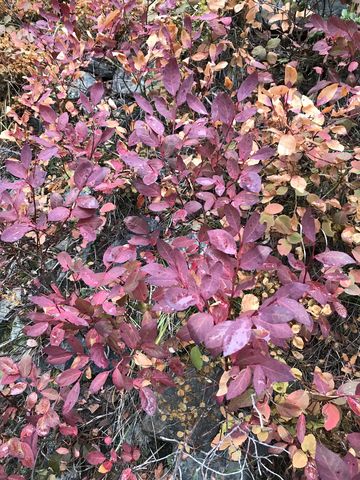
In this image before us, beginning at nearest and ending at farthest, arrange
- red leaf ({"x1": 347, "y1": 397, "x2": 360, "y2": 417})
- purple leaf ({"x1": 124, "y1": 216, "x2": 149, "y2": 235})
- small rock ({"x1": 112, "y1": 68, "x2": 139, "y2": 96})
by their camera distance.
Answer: red leaf ({"x1": 347, "y1": 397, "x2": 360, "y2": 417}) < purple leaf ({"x1": 124, "y1": 216, "x2": 149, "y2": 235}) < small rock ({"x1": 112, "y1": 68, "x2": 139, "y2": 96})

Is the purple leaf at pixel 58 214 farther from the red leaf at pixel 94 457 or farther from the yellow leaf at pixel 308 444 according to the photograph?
the yellow leaf at pixel 308 444

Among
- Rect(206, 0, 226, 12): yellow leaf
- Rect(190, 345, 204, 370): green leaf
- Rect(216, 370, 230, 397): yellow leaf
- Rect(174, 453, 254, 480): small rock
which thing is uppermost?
Rect(206, 0, 226, 12): yellow leaf

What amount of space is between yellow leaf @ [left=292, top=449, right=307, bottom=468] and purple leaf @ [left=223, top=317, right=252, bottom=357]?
45 cm

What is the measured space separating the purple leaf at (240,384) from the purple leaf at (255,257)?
0.23m

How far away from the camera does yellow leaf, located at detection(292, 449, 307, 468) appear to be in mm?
1022

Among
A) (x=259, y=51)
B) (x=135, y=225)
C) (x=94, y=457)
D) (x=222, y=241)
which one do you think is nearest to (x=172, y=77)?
(x=135, y=225)

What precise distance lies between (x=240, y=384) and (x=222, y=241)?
329mm

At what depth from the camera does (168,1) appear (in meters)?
1.74

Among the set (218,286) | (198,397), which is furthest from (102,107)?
(198,397)

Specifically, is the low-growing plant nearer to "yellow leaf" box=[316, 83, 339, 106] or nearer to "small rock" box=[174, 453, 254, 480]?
"yellow leaf" box=[316, 83, 339, 106]

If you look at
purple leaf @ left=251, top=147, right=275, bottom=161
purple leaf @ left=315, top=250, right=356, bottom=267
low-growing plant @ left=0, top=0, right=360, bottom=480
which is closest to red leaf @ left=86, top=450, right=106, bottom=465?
low-growing plant @ left=0, top=0, right=360, bottom=480

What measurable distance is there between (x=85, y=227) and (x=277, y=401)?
0.73 m

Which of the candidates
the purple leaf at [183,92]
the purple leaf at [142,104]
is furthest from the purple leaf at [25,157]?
the purple leaf at [183,92]

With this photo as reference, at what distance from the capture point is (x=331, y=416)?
1.00 m
